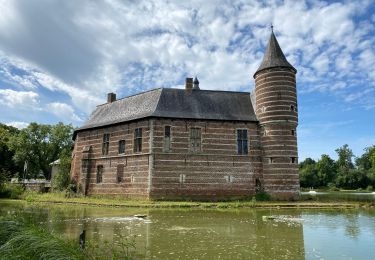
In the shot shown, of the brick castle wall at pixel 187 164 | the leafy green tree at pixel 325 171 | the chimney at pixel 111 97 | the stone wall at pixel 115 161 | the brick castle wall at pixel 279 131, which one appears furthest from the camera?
the leafy green tree at pixel 325 171

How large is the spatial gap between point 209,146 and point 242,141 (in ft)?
9.15

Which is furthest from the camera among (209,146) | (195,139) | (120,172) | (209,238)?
(120,172)

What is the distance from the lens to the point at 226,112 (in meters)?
29.0

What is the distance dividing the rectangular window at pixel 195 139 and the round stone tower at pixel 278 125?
5062mm

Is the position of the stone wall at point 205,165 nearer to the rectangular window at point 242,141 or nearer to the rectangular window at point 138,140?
the rectangular window at point 242,141

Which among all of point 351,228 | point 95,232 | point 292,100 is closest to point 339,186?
point 292,100

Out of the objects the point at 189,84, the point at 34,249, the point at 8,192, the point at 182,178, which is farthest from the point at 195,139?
the point at 34,249

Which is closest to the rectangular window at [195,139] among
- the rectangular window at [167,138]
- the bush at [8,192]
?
the rectangular window at [167,138]

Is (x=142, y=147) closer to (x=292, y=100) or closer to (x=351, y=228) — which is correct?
(x=292, y=100)

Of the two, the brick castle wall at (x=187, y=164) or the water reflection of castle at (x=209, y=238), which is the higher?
the brick castle wall at (x=187, y=164)

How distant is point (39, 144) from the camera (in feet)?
163

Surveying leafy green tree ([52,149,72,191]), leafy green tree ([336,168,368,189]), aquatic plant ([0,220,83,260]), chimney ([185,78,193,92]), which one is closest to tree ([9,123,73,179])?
leafy green tree ([52,149,72,191])

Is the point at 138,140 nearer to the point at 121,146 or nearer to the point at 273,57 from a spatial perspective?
the point at 121,146

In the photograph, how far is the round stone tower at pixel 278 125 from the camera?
26.9 meters
